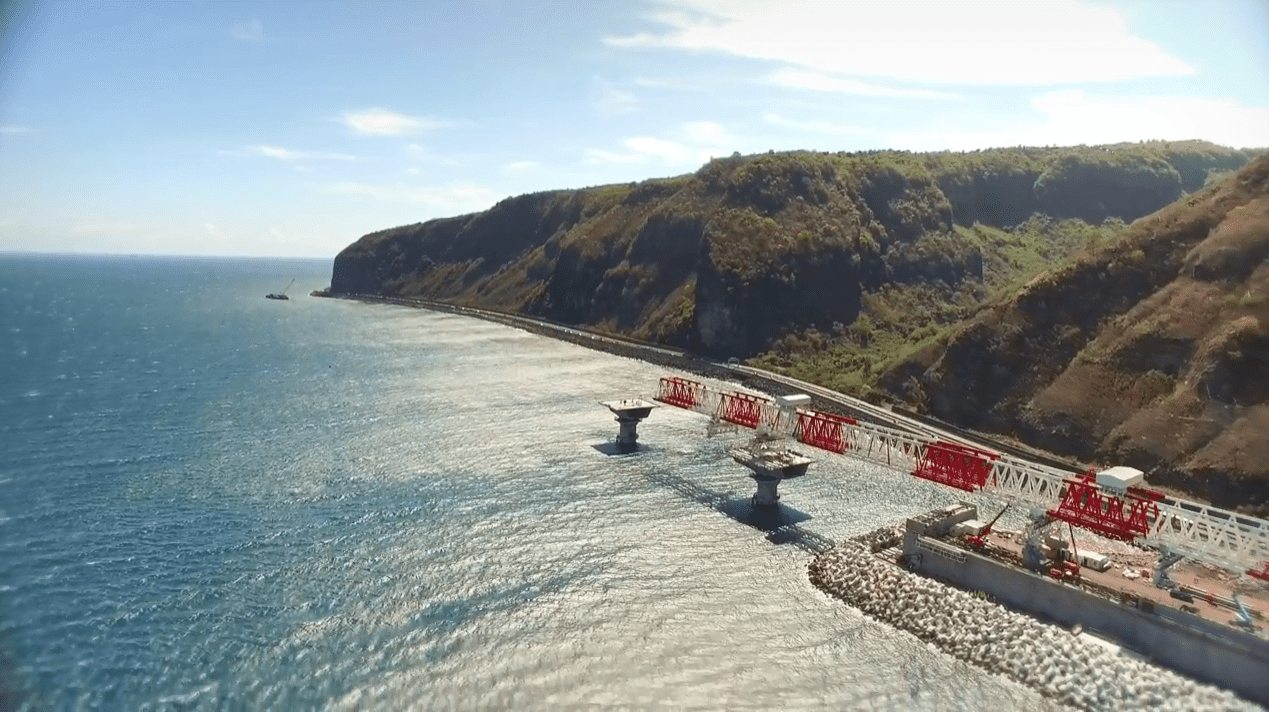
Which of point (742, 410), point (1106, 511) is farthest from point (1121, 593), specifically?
point (742, 410)

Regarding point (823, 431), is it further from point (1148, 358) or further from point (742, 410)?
point (1148, 358)

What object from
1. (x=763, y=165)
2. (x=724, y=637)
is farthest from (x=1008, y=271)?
(x=724, y=637)

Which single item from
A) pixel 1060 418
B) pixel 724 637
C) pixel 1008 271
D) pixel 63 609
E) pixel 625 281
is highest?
pixel 1008 271

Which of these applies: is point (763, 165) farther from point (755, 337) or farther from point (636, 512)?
point (636, 512)

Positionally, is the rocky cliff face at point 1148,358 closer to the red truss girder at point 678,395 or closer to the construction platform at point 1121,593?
the construction platform at point 1121,593

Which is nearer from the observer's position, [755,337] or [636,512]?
[636,512]

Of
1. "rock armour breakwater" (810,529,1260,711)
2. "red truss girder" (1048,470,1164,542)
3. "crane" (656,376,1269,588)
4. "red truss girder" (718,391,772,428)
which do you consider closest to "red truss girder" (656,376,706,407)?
"red truss girder" (718,391,772,428)

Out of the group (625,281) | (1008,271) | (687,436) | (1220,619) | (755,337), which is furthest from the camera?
(625,281)
